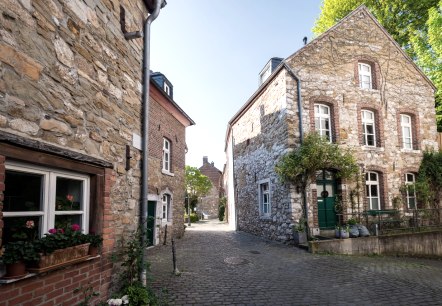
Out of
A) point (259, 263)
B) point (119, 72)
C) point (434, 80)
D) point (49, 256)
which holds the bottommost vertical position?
point (259, 263)

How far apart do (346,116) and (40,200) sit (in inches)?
452

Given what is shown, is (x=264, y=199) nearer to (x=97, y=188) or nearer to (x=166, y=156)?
(x=166, y=156)

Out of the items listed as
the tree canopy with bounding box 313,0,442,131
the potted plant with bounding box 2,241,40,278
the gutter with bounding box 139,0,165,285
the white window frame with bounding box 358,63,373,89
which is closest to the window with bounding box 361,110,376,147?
the white window frame with bounding box 358,63,373,89

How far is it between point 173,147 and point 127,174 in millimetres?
8903

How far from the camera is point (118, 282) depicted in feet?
14.0

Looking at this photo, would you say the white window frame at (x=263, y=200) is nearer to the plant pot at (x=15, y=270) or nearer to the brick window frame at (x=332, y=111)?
the brick window frame at (x=332, y=111)

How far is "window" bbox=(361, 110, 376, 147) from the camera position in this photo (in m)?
12.3

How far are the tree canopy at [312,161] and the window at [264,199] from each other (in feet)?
8.57

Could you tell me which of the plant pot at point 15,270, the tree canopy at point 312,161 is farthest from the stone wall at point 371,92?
the plant pot at point 15,270

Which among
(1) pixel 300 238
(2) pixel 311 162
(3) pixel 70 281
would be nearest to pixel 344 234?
(1) pixel 300 238

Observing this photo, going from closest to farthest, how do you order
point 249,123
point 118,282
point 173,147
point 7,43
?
point 7,43 → point 118,282 → point 173,147 → point 249,123

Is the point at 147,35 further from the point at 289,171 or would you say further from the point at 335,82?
the point at 335,82

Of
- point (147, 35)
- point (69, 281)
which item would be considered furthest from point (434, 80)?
point (69, 281)

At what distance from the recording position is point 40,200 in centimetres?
306
